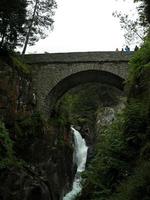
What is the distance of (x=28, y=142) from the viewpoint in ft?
66.6

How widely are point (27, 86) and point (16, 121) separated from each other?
2572 millimetres

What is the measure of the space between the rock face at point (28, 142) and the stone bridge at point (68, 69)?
2.40 ft

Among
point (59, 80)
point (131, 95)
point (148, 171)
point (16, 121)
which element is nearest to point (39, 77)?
point (59, 80)

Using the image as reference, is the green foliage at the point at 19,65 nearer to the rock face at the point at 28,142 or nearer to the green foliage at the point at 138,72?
the rock face at the point at 28,142

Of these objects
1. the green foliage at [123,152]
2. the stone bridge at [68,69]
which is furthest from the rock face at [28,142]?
the green foliage at [123,152]

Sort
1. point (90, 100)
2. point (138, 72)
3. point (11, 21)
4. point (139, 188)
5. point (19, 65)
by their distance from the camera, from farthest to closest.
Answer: point (90, 100) < point (19, 65) < point (11, 21) < point (138, 72) < point (139, 188)

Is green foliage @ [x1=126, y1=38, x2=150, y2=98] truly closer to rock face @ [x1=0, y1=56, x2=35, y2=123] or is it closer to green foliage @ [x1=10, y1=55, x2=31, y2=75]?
rock face @ [x1=0, y1=56, x2=35, y2=123]

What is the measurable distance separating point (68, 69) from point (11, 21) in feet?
13.3

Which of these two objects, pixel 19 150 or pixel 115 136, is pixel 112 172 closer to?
pixel 115 136

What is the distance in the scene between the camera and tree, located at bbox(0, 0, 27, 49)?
20016 mm

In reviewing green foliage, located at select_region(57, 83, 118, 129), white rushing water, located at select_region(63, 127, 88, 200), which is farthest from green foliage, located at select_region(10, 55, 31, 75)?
green foliage, located at select_region(57, 83, 118, 129)

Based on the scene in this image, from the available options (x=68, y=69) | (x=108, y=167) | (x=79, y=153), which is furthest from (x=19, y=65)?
(x=108, y=167)

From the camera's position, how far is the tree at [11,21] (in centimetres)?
2002

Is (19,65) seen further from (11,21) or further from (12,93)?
(11,21)
